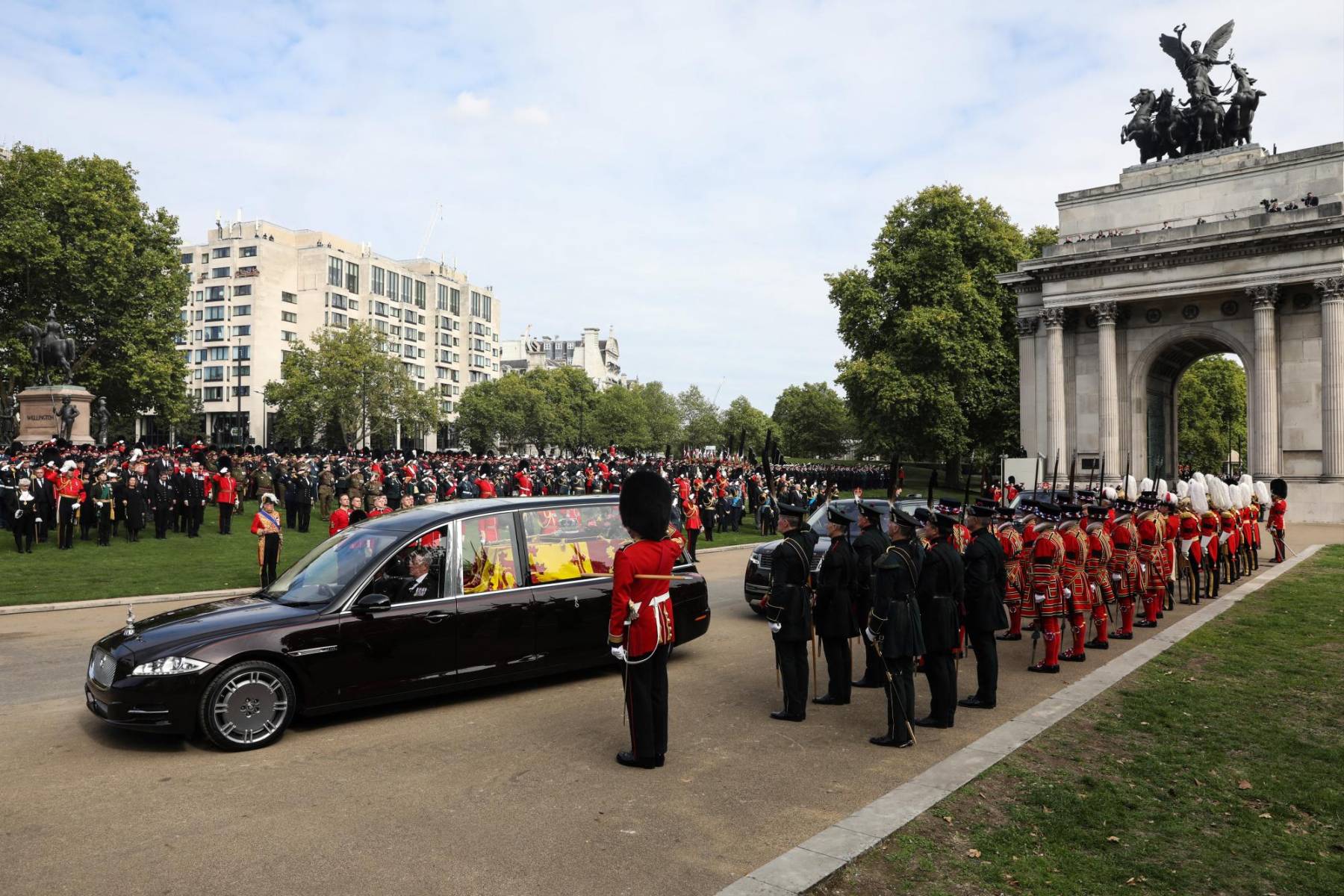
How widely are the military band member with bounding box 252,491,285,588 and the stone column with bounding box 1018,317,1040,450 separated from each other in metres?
36.3

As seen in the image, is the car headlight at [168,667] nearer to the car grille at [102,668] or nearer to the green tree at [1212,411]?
the car grille at [102,668]

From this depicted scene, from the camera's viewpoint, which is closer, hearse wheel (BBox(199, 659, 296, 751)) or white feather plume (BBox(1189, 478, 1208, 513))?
hearse wheel (BBox(199, 659, 296, 751))

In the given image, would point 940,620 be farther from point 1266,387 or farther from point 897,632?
point 1266,387

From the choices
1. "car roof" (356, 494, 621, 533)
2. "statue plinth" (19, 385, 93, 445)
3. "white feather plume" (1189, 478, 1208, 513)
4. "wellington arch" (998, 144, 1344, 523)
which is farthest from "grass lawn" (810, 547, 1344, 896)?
"statue plinth" (19, 385, 93, 445)

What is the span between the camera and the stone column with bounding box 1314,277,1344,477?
34031mm

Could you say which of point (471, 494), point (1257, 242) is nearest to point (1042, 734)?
point (471, 494)

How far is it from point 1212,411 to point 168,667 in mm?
93339

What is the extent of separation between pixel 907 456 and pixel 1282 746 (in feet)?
151

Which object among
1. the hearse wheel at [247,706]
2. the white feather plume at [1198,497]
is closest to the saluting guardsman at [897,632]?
the hearse wheel at [247,706]

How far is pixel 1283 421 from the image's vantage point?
36250 mm

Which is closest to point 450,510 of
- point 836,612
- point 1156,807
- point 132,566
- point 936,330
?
point 836,612

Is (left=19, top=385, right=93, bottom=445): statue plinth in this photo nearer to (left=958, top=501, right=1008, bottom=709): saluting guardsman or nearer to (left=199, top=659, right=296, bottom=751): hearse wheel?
(left=199, top=659, right=296, bottom=751): hearse wheel

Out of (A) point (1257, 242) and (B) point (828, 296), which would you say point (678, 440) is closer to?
(B) point (828, 296)

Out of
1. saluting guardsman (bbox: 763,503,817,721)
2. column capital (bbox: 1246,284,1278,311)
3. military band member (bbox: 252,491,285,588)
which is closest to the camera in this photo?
saluting guardsman (bbox: 763,503,817,721)
